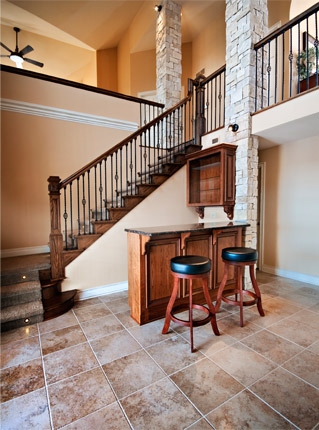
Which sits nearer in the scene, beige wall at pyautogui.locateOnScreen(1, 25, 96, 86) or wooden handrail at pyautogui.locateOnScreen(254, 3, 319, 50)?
wooden handrail at pyautogui.locateOnScreen(254, 3, 319, 50)

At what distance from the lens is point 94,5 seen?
220 inches

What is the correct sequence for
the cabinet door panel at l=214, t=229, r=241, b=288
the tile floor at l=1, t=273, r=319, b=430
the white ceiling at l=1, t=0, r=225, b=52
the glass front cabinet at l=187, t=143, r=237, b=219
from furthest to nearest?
the white ceiling at l=1, t=0, r=225, b=52, the glass front cabinet at l=187, t=143, r=237, b=219, the cabinet door panel at l=214, t=229, r=241, b=288, the tile floor at l=1, t=273, r=319, b=430

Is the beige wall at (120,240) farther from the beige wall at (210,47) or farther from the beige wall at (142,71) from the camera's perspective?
the beige wall at (142,71)

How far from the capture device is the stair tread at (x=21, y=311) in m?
2.45

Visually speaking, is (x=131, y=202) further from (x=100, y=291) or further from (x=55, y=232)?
(x=100, y=291)

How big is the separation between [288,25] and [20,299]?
4.98m

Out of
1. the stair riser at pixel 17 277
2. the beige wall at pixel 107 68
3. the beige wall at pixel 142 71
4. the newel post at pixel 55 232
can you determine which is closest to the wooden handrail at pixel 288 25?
the newel post at pixel 55 232

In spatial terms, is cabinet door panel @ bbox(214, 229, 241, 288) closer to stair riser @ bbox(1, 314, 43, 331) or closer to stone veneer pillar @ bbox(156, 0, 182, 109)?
stair riser @ bbox(1, 314, 43, 331)

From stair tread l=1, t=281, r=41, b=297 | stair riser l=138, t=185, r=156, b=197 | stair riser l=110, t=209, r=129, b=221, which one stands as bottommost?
stair tread l=1, t=281, r=41, b=297

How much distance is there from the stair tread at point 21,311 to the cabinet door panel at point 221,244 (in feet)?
7.62

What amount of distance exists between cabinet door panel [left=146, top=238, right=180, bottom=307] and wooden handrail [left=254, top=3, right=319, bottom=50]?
308 cm

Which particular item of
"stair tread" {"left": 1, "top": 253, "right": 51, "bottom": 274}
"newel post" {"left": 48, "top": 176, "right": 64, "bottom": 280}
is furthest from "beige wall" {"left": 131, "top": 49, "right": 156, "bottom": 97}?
"stair tread" {"left": 1, "top": 253, "right": 51, "bottom": 274}

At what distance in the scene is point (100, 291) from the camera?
3.40 m

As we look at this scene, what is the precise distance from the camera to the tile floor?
54.2 inches
